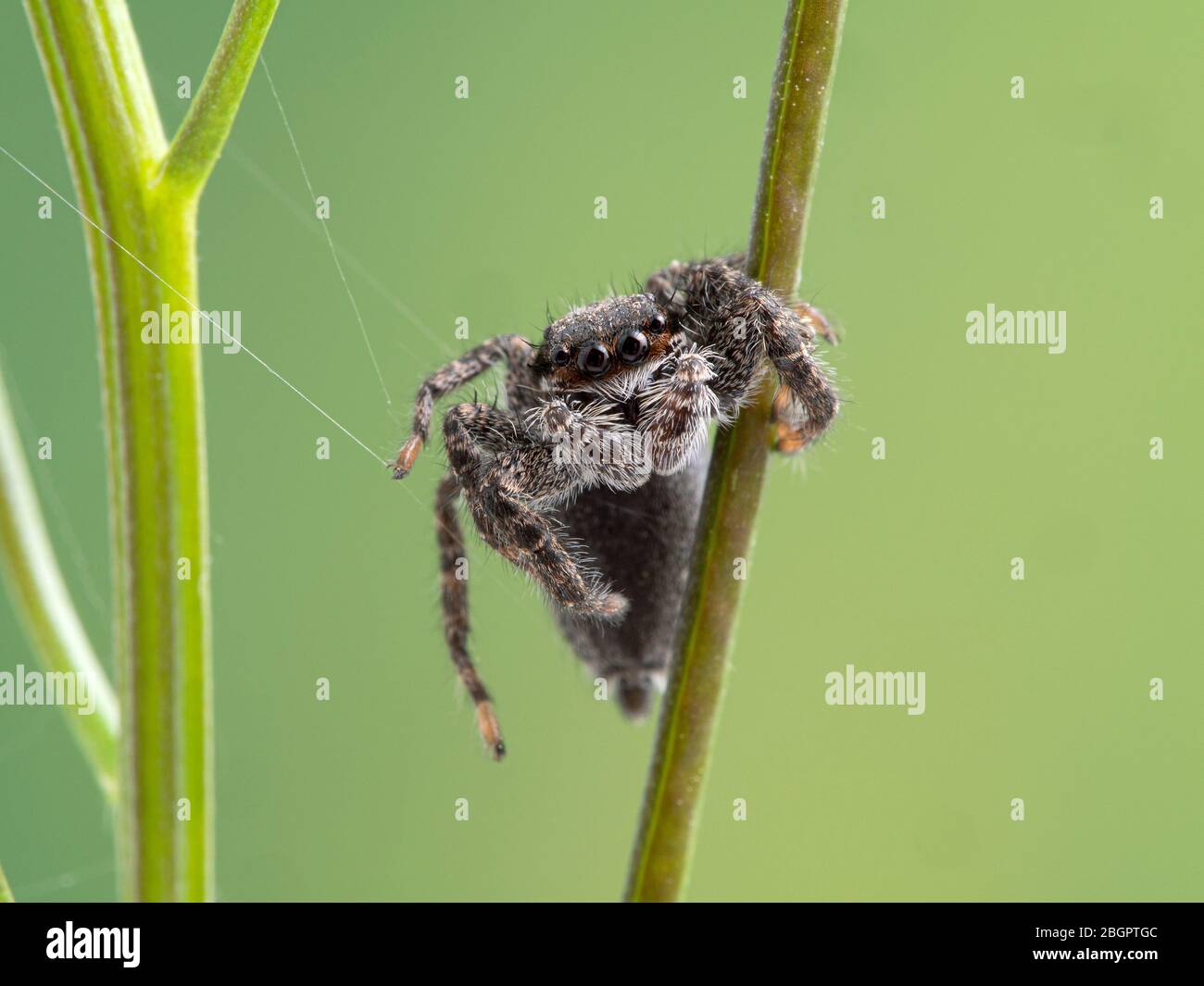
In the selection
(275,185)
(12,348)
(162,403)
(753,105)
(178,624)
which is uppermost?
(753,105)

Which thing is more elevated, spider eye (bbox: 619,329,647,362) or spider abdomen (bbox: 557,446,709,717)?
spider eye (bbox: 619,329,647,362)

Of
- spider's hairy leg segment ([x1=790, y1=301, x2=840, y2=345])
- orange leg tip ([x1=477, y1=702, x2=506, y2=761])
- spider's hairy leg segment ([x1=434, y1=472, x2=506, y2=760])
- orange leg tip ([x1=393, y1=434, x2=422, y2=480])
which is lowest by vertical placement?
orange leg tip ([x1=477, y1=702, x2=506, y2=761])

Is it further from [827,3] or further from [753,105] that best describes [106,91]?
[753,105]

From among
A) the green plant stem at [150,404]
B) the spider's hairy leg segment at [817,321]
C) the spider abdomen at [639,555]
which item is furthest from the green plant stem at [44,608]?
the spider's hairy leg segment at [817,321]

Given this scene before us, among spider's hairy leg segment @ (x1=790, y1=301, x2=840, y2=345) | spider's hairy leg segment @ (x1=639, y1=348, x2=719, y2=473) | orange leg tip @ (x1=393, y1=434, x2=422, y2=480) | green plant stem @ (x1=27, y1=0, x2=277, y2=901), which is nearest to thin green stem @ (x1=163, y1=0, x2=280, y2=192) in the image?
green plant stem @ (x1=27, y1=0, x2=277, y2=901)

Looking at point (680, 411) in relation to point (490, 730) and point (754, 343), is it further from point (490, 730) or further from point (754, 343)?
point (490, 730)

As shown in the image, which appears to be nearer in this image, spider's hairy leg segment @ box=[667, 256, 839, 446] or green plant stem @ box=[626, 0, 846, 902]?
green plant stem @ box=[626, 0, 846, 902]

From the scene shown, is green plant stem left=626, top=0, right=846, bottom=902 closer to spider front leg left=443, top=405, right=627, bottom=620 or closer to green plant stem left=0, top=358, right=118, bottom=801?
spider front leg left=443, top=405, right=627, bottom=620

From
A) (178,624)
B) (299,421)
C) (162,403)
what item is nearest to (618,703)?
(178,624)
